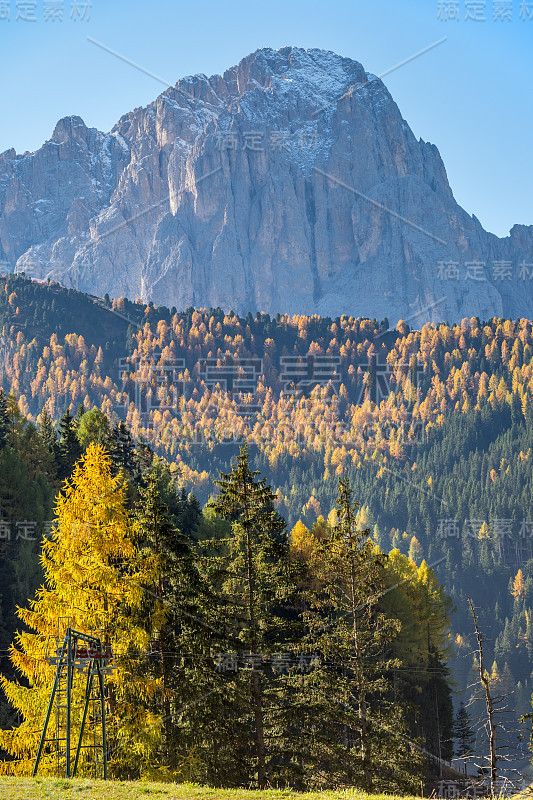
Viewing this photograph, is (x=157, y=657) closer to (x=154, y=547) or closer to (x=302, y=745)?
(x=154, y=547)

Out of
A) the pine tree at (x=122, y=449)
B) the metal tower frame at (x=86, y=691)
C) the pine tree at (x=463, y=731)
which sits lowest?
the pine tree at (x=463, y=731)

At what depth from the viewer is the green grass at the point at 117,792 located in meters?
21.0

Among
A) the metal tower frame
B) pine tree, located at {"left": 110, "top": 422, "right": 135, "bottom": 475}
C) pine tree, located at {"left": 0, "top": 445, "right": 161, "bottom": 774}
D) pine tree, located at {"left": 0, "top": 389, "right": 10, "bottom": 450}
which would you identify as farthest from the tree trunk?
pine tree, located at {"left": 0, "top": 389, "right": 10, "bottom": 450}

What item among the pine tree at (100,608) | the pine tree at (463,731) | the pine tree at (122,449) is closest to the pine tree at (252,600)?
the pine tree at (100,608)

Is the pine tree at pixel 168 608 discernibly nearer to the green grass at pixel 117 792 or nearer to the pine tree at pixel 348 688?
the pine tree at pixel 348 688

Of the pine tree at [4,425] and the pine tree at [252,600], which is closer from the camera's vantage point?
the pine tree at [252,600]

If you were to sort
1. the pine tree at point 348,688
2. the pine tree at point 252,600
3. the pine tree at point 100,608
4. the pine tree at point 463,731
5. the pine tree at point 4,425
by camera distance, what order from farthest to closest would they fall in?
the pine tree at point 4,425 < the pine tree at point 463,731 < the pine tree at point 348,688 < the pine tree at point 252,600 < the pine tree at point 100,608

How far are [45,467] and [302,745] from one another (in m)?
42.7

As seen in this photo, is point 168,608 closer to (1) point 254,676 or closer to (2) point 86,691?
(2) point 86,691

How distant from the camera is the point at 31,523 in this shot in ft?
202

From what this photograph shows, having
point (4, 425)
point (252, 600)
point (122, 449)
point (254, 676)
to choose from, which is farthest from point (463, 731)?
point (252, 600)

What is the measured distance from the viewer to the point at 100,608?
30828 millimetres

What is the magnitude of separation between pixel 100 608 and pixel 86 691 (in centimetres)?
271

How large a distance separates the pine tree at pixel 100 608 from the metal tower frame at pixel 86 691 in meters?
0.46
